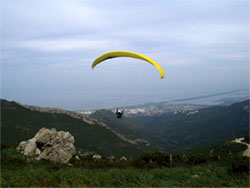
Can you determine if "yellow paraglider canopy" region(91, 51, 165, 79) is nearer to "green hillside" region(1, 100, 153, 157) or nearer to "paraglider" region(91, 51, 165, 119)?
"paraglider" region(91, 51, 165, 119)

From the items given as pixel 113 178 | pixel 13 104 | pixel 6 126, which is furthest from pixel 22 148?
pixel 13 104

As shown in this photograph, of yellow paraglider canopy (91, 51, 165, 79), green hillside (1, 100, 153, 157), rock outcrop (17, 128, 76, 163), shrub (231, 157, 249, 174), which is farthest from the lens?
green hillside (1, 100, 153, 157)

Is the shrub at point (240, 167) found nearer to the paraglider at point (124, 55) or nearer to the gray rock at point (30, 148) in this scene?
the paraglider at point (124, 55)

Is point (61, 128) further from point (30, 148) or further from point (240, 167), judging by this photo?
point (240, 167)

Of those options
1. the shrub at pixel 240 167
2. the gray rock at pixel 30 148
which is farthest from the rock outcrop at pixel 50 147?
the shrub at pixel 240 167

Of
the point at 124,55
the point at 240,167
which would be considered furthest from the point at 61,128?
the point at 240,167

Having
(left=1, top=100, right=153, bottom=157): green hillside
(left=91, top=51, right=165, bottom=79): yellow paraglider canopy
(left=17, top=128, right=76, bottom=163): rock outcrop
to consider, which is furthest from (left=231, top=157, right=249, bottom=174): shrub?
(left=1, top=100, right=153, bottom=157): green hillside
